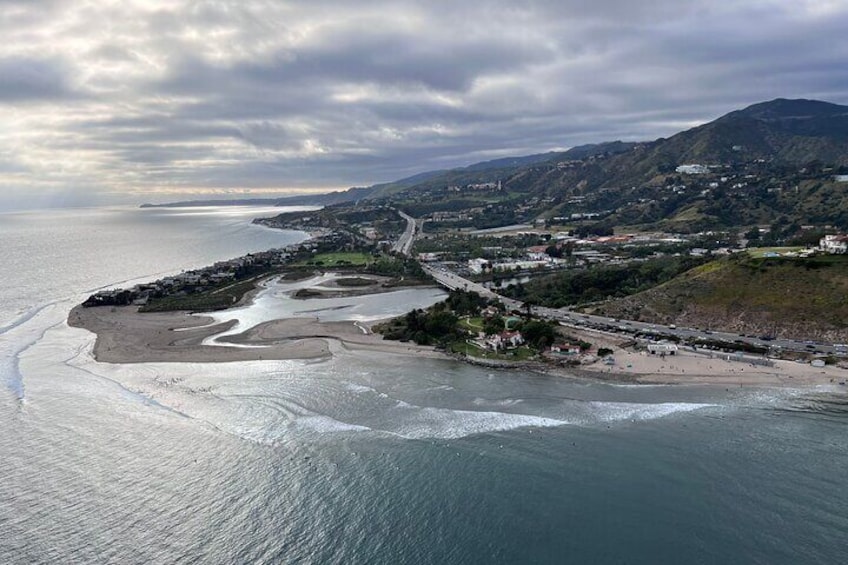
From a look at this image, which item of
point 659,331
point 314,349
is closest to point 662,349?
point 659,331

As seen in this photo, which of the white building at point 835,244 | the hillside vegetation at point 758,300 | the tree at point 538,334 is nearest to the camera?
the tree at point 538,334

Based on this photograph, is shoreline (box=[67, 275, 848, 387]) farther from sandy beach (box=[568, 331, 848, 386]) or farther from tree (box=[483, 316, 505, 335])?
tree (box=[483, 316, 505, 335])

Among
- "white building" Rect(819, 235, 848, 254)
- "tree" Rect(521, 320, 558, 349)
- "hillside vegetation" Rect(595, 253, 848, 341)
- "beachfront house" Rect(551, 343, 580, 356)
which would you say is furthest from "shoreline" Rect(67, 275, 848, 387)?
"white building" Rect(819, 235, 848, 254)

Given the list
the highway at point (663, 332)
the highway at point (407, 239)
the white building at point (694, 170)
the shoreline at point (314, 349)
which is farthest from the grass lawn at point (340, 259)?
the white building at point (694, 170)

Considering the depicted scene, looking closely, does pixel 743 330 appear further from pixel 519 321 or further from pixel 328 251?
pixel 328 251

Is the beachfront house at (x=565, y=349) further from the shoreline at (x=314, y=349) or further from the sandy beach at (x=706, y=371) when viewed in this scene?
the sandy beach at (x=706, y=371)
